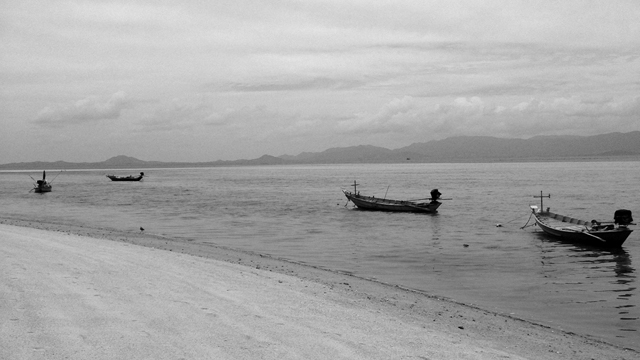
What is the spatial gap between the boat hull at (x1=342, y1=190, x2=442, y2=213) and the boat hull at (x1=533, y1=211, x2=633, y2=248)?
45.9 feet

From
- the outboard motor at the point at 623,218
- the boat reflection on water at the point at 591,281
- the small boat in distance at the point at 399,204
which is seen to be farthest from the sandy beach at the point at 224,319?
the small boat in distance at the point at 399,204

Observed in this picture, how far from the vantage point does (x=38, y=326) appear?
7.77 meters

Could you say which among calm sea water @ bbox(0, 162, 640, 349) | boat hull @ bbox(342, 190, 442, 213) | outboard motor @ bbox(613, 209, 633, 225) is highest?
outboard motor @ bbox(613, 209, 633, 225)

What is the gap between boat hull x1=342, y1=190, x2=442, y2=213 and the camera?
43250 mm

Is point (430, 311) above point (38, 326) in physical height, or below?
below

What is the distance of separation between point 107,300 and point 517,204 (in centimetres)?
4706

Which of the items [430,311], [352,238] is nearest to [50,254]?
[430,311]

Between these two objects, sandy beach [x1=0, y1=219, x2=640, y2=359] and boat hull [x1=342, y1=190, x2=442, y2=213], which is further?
boat hull [x1=342, y1=190, x2=442, y2=213]

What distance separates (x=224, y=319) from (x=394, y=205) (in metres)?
36.9

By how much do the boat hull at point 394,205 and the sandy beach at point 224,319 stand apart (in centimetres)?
2913

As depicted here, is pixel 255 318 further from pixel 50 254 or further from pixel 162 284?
pixel 50 254

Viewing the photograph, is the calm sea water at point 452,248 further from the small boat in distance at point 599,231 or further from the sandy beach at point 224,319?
the sandy beach at point 224,319

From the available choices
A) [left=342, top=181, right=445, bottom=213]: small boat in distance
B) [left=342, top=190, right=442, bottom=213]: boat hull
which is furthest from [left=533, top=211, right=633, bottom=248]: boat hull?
[left=342, top=190, right=442, bottom=213]: boat hull

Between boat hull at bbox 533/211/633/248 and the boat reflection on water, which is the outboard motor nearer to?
boat hull at bbox 533/211/633/248
